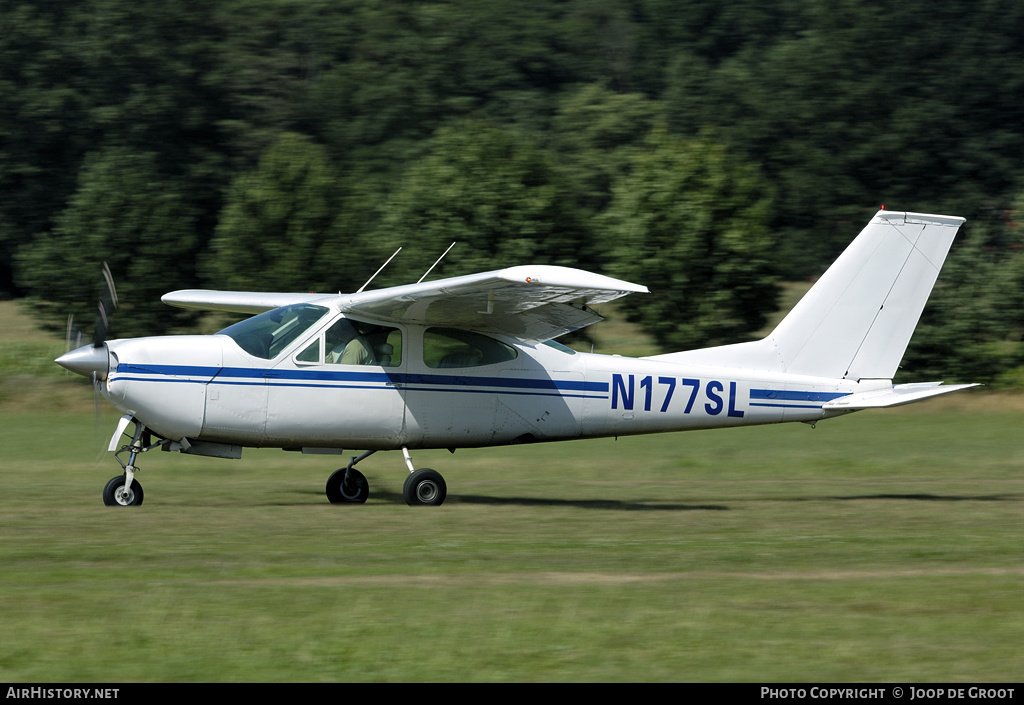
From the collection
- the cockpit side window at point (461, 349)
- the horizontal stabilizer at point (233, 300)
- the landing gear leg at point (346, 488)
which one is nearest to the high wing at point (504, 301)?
the cockpit side window at point (461, 349)

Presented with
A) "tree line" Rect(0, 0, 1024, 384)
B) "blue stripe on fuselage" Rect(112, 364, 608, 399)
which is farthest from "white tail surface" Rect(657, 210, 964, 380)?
"tree line" Rect(0, 0, 1024, 384)

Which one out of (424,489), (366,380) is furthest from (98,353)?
(424,489)

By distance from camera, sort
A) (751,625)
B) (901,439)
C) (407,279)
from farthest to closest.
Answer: (407,279) → (901,439) → (751,625)

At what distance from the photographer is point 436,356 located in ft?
43.9

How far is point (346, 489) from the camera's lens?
1382 centimetres

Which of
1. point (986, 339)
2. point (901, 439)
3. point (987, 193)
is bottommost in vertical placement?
point (901, 439)

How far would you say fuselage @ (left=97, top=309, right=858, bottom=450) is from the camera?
12508 millimetres

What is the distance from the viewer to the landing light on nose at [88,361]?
11922mm

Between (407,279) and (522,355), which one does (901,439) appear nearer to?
(522,355)

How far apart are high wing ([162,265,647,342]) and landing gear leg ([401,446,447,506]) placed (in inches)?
61.3

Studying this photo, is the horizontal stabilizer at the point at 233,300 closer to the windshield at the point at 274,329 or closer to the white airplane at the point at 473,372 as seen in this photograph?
the white airplane at the point at 473,372

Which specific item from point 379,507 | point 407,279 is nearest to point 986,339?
point 407,279
